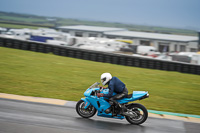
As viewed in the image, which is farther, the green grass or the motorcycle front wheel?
the green grass

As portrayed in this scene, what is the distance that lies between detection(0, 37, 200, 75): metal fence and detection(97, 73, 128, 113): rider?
11.1m

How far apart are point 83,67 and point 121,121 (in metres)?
7.86

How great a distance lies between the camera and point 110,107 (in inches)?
262

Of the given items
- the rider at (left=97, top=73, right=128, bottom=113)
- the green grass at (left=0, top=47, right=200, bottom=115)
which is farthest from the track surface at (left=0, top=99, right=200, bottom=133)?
the green grass at (left=0, top=47, right=200, bottom=115)

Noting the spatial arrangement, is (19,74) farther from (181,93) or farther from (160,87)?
(181,93)

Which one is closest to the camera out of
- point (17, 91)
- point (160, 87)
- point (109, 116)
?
point (109, 116)

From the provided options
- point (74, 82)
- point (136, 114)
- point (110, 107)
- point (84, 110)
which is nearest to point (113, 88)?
point (110, 107)

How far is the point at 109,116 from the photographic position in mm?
6660

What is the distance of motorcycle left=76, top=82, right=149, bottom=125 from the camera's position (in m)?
6.49

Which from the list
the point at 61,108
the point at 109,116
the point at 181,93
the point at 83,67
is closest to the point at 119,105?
the point at 109,116

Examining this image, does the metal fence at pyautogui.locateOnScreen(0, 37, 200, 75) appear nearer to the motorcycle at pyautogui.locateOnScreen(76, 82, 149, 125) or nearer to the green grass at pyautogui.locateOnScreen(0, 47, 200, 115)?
the green grass at pyautogui.locateOnScreen(0, 47, 200, 115)

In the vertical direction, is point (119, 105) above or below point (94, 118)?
Result: above

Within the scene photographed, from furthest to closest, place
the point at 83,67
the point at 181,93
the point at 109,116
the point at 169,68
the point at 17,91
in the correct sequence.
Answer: the point at 169,68
the point at 83,67
the point at 181,93
the point at 17,91
the point at 109,116

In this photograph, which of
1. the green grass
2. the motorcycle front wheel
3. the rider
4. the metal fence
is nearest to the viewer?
the rider
